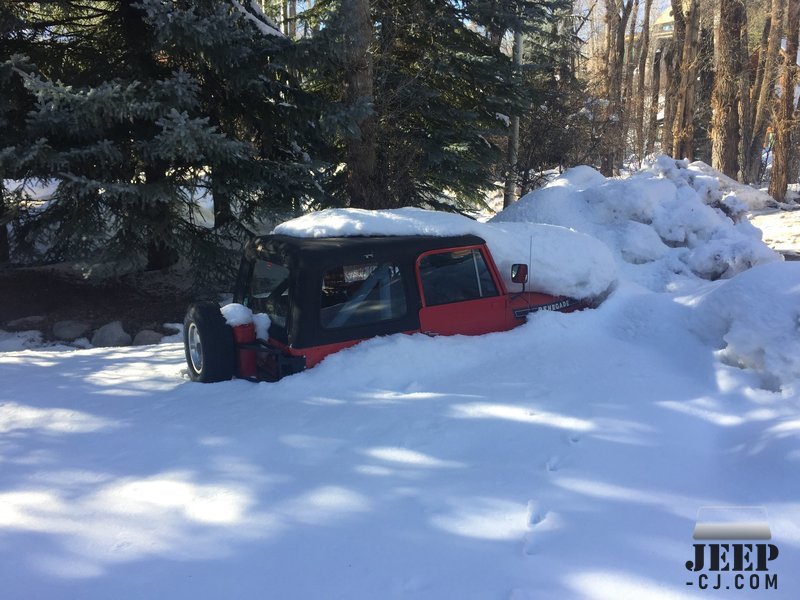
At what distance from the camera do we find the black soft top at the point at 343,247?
4.75 m

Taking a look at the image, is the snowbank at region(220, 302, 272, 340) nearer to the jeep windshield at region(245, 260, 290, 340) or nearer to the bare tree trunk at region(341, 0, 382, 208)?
the jeep windshield at region(245, 260, 290, 340)

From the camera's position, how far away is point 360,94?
1009cm

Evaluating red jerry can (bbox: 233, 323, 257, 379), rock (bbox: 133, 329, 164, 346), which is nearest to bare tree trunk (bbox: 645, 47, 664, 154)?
rock (bbox: 133, 329, 164, 346)

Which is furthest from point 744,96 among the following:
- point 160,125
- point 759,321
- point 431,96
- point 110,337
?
point 110,337

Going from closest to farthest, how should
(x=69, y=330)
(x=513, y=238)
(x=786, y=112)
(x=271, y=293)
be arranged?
(x=271, y=293)
(x=513, y=238)
(x=69, y=330)
(x=786, y=112)

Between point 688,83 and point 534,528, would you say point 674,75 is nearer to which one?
point 688,83

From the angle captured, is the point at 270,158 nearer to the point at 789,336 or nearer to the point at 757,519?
the point at 789,336

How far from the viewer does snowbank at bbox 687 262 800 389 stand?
4.20 m

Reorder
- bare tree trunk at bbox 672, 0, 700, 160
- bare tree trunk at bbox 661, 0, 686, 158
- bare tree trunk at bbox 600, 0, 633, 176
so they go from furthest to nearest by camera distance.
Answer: bare tree trunk at bbox 600, 0, 633, 176
bare tree trunk at bbox 661, 0, 686, 158
bare tree trunk at bbox 672, 0, 700, 160

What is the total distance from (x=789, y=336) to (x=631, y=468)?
1.81 metres

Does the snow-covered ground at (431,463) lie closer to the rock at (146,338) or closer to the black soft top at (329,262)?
the black soft top at (329,262)

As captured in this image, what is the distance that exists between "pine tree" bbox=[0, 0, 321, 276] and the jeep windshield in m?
3.51

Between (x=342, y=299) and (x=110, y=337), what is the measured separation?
247 inches

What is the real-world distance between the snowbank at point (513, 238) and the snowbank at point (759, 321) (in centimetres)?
129
